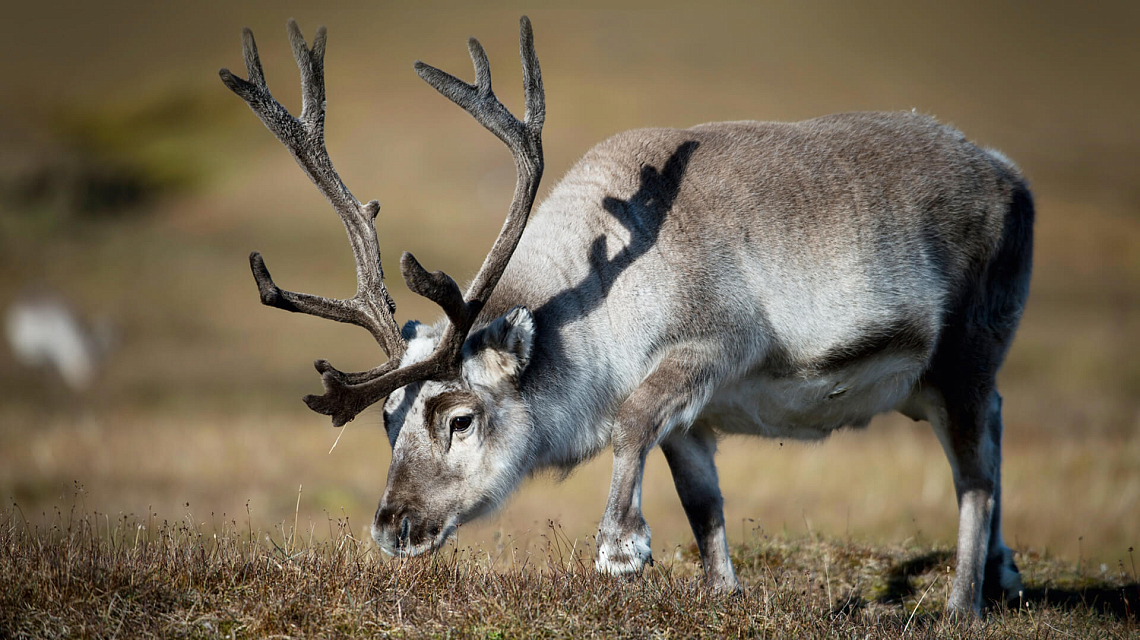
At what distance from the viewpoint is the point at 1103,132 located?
53062 millimetres

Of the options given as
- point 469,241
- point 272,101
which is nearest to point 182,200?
point 469,241

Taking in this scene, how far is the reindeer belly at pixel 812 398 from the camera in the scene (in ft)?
20.2

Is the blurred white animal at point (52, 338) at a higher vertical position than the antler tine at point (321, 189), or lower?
lower

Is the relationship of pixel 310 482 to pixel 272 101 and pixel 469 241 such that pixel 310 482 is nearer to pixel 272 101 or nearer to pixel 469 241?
pixel 272 101

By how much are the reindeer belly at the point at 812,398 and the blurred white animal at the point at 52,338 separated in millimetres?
28400

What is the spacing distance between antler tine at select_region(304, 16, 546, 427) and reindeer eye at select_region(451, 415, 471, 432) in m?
0.26

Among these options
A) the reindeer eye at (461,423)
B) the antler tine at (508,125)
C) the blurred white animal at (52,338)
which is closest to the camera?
the reindeer eye at (461,423)

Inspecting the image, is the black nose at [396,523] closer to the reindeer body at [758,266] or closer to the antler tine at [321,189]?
the antler tine at [321,189]

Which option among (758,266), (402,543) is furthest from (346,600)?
(758,266)

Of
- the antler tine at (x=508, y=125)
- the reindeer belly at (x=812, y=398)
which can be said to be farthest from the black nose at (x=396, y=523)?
the reindeer belly at (x=812, y=398)

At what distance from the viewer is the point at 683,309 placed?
561cm

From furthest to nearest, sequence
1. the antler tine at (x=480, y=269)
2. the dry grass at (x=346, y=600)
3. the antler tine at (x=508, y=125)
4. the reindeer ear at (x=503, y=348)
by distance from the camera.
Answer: the antler tine at (x=508, y=125), the reindeer ear at (x=503, y=348), the antler tine at (x=480, y=269), the dry grass at (x=346, y=600)

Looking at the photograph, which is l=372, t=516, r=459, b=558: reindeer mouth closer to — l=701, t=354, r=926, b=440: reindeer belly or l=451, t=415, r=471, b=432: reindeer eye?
l=451, t=415, r=471, b=432: reindeer eye

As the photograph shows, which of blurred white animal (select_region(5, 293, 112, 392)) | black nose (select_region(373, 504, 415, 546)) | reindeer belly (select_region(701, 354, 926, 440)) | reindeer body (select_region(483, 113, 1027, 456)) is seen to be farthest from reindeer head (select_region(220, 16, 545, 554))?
blurred white animal (select_region(5, 293, 112, 392))
